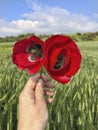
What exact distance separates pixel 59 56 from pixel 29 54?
72 millimetres

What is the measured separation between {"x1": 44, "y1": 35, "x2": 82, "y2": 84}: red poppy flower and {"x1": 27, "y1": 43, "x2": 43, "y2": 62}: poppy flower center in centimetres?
3

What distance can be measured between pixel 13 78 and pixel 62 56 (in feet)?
7.13

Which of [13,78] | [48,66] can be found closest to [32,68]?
[48,66]

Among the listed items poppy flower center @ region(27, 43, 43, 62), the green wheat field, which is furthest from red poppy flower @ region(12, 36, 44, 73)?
the green wheat field

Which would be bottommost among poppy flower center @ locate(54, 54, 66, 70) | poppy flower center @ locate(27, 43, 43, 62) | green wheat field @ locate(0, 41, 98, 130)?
green wheat field @ locate(0, 41, 98, 130)

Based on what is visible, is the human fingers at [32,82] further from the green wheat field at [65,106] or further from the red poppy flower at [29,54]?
the green wheat field at [65,106]

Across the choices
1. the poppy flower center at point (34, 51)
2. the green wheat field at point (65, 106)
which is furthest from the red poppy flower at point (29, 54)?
the green wheat field at point (65, 106)

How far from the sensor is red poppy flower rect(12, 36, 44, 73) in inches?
35.8

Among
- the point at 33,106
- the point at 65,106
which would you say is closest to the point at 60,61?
the point at 33,106

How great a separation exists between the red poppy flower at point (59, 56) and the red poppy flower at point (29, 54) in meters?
0.02

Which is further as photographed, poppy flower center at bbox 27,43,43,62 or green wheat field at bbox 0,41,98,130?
green wheat field at bbox 0,41,98,130

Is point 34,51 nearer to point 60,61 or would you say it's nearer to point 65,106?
point 60,61

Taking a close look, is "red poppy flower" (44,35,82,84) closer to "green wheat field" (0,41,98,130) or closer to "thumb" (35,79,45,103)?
"thumb" (35,79,45,103)

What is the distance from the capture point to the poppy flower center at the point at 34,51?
0.93 m
